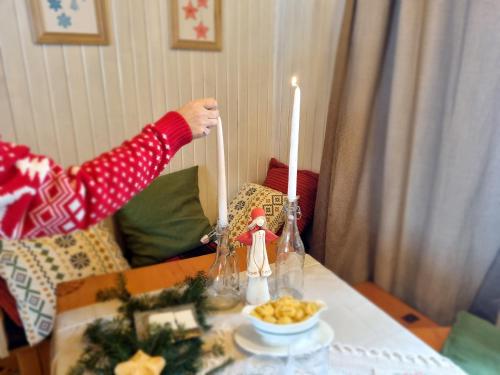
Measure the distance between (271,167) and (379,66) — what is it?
76 centimetres

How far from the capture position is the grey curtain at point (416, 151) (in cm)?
92

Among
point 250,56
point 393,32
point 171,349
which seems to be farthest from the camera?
point 250,56

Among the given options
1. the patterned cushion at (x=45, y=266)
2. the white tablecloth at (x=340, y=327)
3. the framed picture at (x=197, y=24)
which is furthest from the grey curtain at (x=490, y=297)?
the framed picture at (x=197, y=24)

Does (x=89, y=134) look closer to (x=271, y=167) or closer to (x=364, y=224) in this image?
(x=271, y=167)

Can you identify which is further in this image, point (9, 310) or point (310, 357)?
point (9, 310)

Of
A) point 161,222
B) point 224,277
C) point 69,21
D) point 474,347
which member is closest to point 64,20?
point 69,21

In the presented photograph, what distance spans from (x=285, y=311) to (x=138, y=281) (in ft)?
1.43

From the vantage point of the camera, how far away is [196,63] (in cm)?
153

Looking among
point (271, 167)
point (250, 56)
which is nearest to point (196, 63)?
point (250, 56)

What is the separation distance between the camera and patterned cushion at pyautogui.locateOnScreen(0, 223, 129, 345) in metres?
1.03

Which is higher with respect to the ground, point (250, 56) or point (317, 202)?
point (250, 56)

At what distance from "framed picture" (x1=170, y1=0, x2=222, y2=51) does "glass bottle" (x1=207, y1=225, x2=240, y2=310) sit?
1.00 metres

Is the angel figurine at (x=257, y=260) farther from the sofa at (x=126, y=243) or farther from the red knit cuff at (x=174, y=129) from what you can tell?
the sofa at (x=126, y=243)

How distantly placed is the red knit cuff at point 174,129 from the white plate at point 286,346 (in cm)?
35
